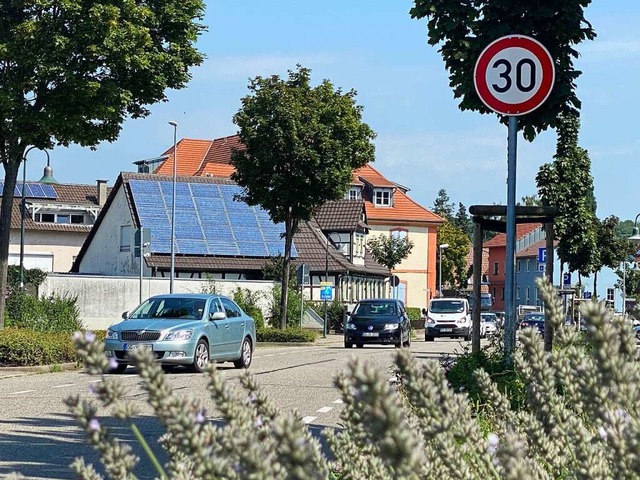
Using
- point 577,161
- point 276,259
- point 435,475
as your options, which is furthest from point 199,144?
point 435,475

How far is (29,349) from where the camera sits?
76.1 feet

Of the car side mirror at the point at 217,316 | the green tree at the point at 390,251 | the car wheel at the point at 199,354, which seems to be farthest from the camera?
the green tree at the point at 390,251

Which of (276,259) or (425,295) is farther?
(425,295)

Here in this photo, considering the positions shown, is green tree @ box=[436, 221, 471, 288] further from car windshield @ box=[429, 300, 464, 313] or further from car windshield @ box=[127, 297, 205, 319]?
car windshield @ box=[127, 297, 205, 319]

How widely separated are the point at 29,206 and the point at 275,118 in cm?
4542

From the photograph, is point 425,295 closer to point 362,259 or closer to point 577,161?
point 362,259

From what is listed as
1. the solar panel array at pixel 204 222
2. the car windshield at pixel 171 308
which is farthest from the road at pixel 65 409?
the solar panel array at pixel 204 222

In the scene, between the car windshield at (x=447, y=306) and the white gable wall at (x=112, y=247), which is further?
the white gable wall at (x=112, y=247)

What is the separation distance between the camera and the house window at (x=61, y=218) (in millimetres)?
88075

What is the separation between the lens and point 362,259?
82.9 m

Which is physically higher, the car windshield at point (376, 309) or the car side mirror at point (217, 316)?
the car windshield at point (376, 309)

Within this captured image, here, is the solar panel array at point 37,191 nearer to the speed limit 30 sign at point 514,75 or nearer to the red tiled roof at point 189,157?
the red tiled roof at point 189,157

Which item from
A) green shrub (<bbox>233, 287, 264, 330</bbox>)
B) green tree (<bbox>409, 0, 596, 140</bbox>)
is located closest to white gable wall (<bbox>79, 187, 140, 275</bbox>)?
green shrub (<bbox>233, 287, 264, 330</bbox>)

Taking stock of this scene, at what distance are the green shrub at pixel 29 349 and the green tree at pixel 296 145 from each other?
20691mm
